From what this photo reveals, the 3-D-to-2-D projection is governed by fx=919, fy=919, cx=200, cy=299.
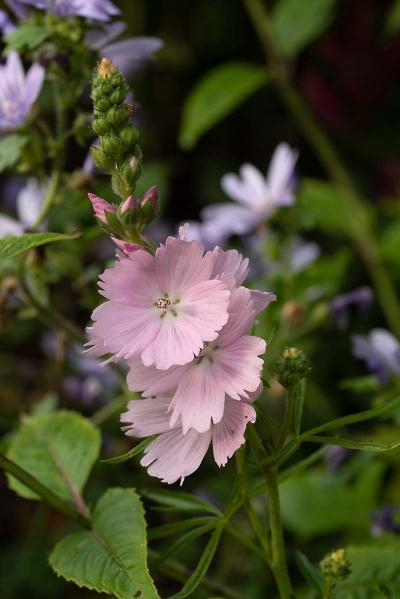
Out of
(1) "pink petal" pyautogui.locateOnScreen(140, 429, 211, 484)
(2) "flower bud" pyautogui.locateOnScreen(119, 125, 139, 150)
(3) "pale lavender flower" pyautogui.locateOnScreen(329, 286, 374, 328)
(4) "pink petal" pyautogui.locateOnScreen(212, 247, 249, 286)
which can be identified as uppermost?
Answer: (2) "flower bud" pyautogui.locateOnScreen(119, 125, 139, 150)

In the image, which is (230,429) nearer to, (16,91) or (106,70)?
(106,70)

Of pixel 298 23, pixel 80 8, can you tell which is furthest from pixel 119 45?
pixel 298 23

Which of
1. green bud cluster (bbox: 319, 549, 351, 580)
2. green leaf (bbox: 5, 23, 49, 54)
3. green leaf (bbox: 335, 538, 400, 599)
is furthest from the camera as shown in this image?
green leaf (bbox: 5, 23, 49, 54)

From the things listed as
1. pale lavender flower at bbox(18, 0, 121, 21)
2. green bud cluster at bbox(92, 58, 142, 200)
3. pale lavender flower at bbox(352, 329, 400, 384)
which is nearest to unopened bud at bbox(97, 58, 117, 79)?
green bud cluster at bbox(92, 58, 142, 200)

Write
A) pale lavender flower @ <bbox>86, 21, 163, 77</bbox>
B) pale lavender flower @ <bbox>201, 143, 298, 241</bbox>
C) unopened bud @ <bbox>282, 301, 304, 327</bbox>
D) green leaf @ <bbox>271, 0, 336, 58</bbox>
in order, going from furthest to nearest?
green leaf @ <bbox>271, 0, 336, 58</bbox> → pale lavender flower @ <bbox>201, 143, 298, 241</bbox> → unopened bud @ <bbox>282, 301, 304, 327</bbox> → pale lavender flower @ <bbox>86, 21, 163, 77</bbox>

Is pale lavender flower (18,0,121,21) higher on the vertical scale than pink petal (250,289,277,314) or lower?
higher

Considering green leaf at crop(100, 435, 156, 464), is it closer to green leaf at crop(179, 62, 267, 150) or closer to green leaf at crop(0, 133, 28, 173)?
green leaf at crop(0, 133, 28, 173)

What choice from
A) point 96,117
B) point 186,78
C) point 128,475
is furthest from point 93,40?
point 186,78
